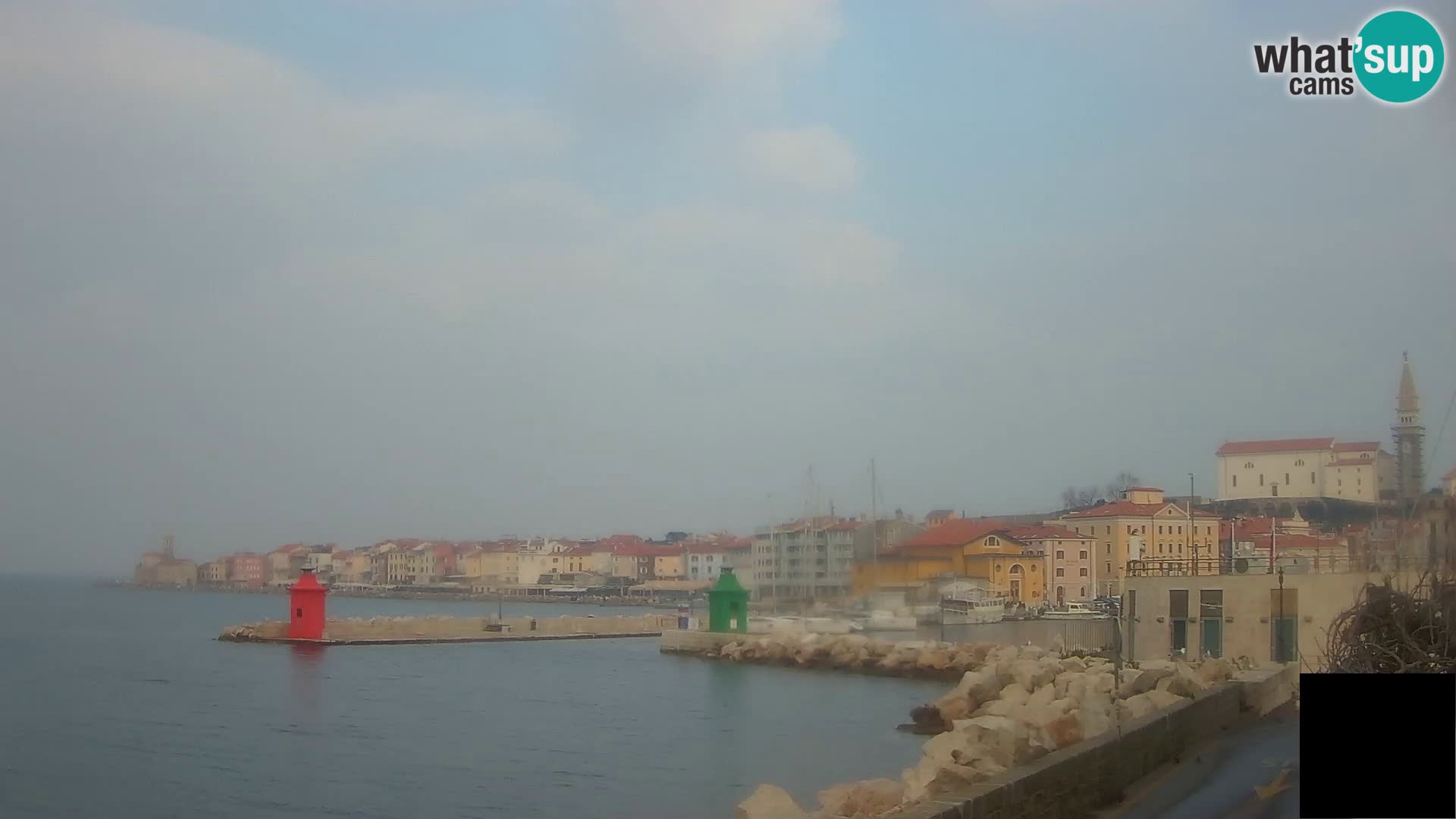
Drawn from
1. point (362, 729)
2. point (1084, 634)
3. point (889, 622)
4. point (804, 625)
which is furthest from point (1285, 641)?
point (362, 729)

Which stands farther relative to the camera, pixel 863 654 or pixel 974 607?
pixel 863 654

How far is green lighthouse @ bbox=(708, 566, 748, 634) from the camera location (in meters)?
12.6

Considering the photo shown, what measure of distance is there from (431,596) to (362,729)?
3.82 meters

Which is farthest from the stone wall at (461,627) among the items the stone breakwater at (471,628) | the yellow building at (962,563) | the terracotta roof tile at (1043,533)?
the terracotta roof tile at (1043,533)

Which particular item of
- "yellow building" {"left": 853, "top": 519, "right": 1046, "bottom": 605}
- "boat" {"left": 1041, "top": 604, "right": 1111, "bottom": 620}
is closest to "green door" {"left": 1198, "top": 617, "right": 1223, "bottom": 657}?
"boat" {"left": 1041, "top": 604, "right": 1111, "bottom": 620}

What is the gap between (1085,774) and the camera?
15.3 ft

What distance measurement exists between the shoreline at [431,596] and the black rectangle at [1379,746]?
669 centimetres

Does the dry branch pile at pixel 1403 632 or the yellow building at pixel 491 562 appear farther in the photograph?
the yellow building at pixel 491 562

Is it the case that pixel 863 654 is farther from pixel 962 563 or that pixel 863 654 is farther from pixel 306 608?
pixel 306 608

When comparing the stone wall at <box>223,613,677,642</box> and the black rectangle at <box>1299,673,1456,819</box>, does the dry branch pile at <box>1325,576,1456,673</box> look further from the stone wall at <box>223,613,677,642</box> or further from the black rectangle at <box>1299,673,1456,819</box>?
the stone wall at <box>223,613,677,642</box>

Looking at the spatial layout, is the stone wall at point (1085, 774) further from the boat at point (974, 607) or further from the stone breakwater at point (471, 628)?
the stone breakwater at point (471, 628)

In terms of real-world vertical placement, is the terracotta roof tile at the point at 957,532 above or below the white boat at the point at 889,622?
above

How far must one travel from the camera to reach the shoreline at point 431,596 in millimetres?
8438

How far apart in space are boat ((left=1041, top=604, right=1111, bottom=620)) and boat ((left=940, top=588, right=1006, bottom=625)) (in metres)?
0.44
